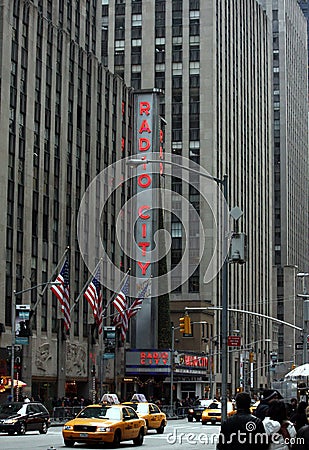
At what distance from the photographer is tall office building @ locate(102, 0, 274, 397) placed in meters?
114

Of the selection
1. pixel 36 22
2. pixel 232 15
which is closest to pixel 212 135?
pixel 232 15

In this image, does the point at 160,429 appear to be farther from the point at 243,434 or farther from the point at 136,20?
the point at 136,20

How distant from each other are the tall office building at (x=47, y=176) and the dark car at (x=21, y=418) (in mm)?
16603

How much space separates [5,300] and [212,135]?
200 ft

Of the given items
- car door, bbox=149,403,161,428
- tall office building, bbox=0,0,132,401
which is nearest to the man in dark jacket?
car door, bbox=149,403,161,428

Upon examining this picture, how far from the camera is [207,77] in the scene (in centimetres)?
12069

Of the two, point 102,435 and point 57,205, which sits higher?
point 57,205

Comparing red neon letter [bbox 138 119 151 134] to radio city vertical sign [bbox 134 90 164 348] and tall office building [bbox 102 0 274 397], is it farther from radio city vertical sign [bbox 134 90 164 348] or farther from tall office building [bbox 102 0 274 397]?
tall office building [bbox 102 0 274 397]

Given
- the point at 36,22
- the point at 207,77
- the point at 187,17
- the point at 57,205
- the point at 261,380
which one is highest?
the point at 187,17

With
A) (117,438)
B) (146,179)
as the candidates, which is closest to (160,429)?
(117,438)

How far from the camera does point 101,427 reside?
32125mm

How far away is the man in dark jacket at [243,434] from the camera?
513 inches

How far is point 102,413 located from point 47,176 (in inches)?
1612

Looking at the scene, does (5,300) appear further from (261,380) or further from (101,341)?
(261,380)
